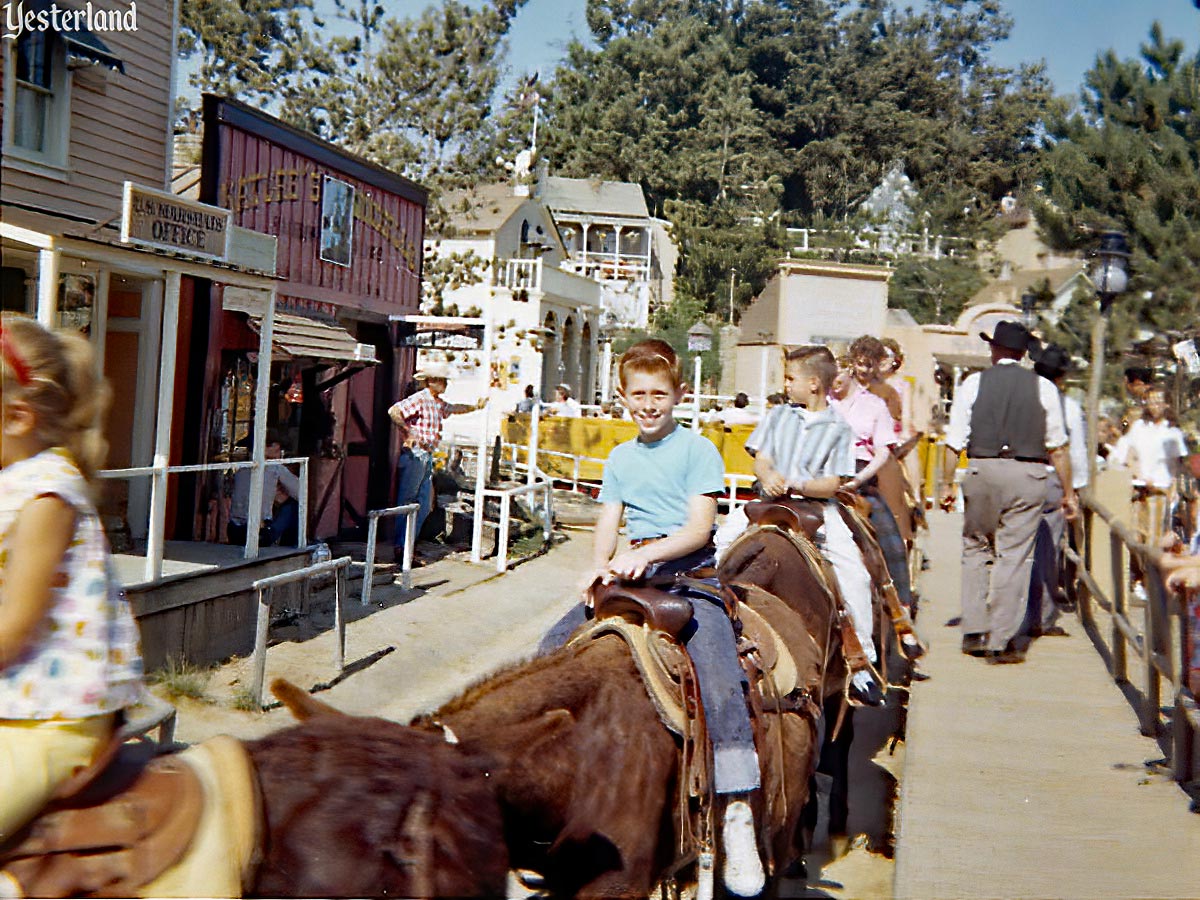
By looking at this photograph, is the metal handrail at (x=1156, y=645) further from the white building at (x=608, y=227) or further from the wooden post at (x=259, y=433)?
the white building at (x=608, y=227)

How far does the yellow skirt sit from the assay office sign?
7730 millimetres

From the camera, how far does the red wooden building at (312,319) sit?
44.2 ft

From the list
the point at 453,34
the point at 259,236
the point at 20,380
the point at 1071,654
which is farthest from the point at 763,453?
the point at 453,34

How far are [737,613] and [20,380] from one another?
2875mm

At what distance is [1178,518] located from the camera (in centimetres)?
1243

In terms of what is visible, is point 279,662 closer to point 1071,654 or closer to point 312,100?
point 1071,654

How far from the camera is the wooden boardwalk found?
4809mm

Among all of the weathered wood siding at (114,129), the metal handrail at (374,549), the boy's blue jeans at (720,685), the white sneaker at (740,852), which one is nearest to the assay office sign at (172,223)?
the weathered wood siding at (114,129)

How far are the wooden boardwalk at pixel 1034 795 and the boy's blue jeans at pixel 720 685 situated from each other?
103 cm

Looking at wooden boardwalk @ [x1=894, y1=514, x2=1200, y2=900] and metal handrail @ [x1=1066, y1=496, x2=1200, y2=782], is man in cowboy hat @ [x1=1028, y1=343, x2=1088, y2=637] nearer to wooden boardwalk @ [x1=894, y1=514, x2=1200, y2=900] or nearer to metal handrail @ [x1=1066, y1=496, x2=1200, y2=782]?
metal handrail @ [x1=1066, y1=496, x2=1200, y2=782]

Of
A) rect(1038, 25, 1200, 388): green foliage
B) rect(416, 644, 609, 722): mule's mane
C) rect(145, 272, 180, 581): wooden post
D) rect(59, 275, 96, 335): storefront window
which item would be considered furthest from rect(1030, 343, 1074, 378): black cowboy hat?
rect(1038, 25, 1200, 388): green foliage

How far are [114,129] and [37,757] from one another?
12.6 metres

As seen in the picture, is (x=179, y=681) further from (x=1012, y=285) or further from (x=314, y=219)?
(x=1012, y=285)

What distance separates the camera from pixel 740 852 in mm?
4273
